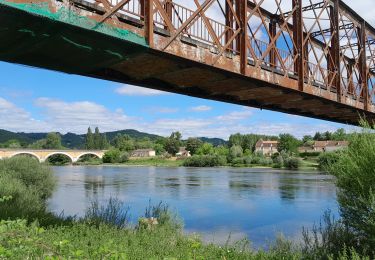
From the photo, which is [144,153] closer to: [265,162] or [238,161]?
[238,161]

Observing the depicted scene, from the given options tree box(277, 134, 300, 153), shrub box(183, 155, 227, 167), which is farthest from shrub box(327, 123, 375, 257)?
tree box(277, 134, 300, 153)

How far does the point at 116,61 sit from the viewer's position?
9133 mm

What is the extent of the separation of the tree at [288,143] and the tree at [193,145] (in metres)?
42.3

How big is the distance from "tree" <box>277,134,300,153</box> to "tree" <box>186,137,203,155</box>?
42295 millimetres

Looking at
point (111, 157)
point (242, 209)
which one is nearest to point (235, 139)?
point (111, 157)

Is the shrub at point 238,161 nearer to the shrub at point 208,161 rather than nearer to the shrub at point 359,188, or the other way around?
the shrub at point 208,161

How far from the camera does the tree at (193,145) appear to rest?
167750 mm

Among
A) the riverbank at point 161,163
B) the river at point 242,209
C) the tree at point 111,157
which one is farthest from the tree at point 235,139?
the river at point 242,209

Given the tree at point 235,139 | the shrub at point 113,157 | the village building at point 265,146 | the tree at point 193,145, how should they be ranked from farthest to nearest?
1. the village building at point 265,146
2. the tree at point 235,139
3. the tree at point 193,145
4. the shrub at point 113,157

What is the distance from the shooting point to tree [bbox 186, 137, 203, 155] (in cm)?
16775

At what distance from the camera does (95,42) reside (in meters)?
7.69

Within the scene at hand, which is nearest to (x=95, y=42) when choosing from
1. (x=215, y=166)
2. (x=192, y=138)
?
(x=215, y=166)

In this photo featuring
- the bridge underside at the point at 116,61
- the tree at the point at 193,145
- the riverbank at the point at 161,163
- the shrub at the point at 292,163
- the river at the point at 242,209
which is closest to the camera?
the bridge underside at the point at 116,61

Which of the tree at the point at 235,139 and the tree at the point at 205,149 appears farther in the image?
the tree at the point at 235,139
